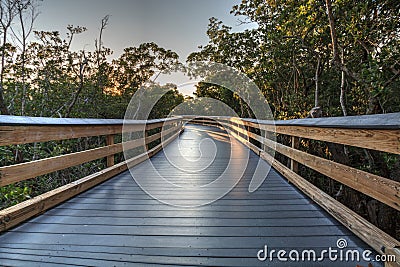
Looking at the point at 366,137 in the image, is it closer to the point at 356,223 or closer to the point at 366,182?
the point at 366,182

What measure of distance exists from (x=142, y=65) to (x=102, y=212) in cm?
1434

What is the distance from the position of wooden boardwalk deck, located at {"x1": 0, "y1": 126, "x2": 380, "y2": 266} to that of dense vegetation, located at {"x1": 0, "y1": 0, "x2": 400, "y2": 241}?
1.95m

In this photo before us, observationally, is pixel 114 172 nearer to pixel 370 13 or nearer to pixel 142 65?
pixel 370 13

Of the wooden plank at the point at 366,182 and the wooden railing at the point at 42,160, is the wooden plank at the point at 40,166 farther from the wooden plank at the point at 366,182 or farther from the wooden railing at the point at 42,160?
the wooden plank at the point at 366,182

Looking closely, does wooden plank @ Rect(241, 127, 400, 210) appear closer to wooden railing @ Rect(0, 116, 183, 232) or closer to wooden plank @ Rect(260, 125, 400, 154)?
wooden plank @ Rect(260, 125, 400, 154)

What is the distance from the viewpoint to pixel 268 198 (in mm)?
2766

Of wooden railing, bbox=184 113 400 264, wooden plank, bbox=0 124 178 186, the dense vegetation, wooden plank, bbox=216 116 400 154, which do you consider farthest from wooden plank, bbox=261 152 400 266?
wooden plank, bbox=0 124 178 186

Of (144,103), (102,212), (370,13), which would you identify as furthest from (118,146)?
(144,103)

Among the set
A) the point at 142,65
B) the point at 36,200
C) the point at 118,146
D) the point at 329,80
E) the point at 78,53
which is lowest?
the point at 36,200

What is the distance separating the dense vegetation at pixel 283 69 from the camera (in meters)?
4.18

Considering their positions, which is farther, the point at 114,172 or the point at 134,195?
the point at 114,172

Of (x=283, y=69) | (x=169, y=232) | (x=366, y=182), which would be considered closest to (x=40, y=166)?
(x=169, y=232)

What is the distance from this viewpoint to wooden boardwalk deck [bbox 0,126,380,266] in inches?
63.1

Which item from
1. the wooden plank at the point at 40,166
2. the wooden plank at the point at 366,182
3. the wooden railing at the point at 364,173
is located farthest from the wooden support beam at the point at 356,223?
the wooden plank at the point at 40,166
